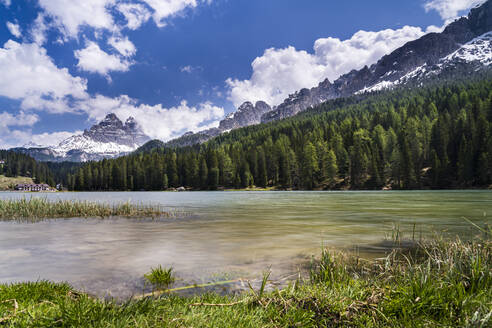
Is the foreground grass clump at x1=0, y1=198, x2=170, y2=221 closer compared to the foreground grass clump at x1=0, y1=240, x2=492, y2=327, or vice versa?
the foreground grass clump at x1=0, y1=240, x2=492, y2=327

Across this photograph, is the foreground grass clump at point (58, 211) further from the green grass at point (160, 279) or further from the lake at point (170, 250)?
the green grass at point (160, 279)

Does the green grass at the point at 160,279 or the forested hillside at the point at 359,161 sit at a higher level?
the forested hillside at the point at 359,161

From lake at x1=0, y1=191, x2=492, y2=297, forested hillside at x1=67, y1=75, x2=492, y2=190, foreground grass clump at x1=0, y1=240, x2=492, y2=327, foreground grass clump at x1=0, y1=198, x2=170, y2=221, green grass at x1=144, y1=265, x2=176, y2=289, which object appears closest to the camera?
foreground grass clump at x1=0, y1=240, x2=492, y2=327

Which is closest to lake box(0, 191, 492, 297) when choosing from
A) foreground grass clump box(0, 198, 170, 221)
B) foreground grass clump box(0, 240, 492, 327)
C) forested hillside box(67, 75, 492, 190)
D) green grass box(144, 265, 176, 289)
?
green grass box(144, 265, 176, 289)

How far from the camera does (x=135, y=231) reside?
20.2 metres

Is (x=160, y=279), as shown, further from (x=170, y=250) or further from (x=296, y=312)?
(x=296, y=312)

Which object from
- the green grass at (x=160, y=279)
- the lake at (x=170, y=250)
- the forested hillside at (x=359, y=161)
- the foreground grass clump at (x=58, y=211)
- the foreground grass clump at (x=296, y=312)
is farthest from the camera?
the forested hillside at (x=359, y=161)

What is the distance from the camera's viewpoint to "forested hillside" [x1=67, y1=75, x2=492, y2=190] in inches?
3962

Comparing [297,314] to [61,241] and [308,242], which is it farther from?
[61,241]

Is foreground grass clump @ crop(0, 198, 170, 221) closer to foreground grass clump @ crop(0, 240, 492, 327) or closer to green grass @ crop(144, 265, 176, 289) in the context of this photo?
green grass @ crop(144, 265, 176, 289)

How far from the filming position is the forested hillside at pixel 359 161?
330ft

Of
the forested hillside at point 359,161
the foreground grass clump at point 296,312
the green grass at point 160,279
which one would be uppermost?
the forested hillside at point 359,161

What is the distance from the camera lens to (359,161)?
11744cm

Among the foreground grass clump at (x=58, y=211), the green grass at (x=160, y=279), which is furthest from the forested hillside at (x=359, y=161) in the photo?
the green grass at (x=160, y=279)
